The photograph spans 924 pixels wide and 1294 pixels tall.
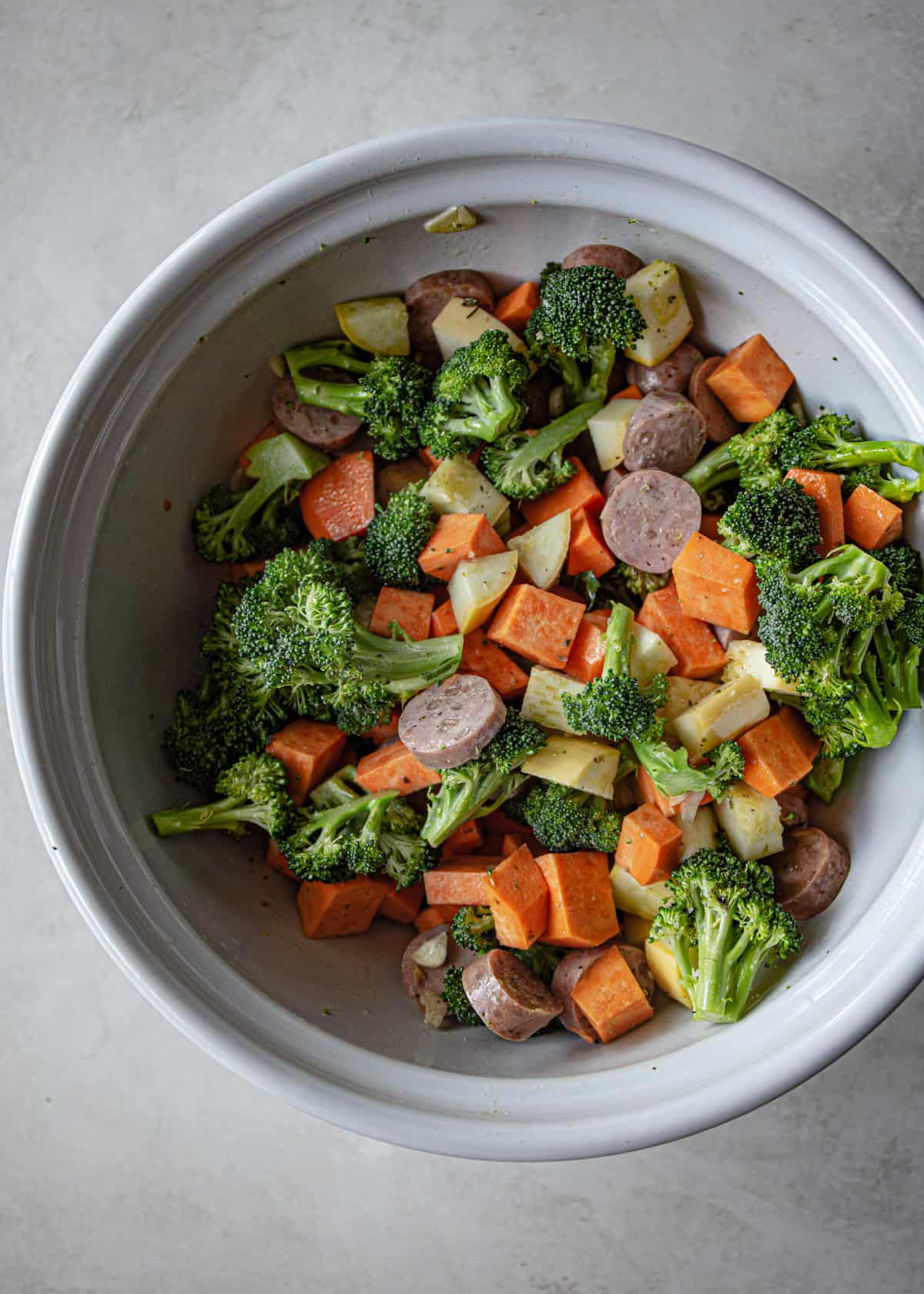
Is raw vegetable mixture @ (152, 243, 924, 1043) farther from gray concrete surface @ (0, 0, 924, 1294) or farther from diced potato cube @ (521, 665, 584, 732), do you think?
gray concrete surface @ (0, 0, 924, 1294)

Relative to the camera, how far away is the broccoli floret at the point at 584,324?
233 cm

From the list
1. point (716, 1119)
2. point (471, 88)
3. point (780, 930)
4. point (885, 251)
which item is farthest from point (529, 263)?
point (716, 1119)

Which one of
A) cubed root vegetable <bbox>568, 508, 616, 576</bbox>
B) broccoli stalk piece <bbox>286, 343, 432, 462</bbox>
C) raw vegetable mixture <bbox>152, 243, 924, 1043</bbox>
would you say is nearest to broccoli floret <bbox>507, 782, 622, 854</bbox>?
raw vegetable mixture <bbox>152, 243, 924, 1043</bbox>

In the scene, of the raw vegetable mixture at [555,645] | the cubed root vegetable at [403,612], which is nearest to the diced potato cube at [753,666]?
the raw vegetable mixture at [555,645]

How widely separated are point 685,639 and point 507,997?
3.37ft

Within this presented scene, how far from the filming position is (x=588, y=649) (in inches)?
98.5

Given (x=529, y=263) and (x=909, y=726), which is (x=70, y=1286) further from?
(x=529, y=263)

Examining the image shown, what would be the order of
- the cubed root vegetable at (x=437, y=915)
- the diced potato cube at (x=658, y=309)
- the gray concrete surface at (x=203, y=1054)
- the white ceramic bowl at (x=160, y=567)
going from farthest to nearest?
the gray concrete surface at (x=203, y=1054), the cubed root vegetable at (x=437, y=915), the diced potato cube at (x=658, y=309), the white ceramic bowl at (x=160, y=567)

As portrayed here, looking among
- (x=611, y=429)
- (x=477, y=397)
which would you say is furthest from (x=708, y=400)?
(x=477, y=397)

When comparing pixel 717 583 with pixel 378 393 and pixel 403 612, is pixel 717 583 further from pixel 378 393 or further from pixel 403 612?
pixel 378 393

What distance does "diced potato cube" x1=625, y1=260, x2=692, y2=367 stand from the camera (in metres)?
2.41

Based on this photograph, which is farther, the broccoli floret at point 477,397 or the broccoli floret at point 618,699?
the broccoli floret at point 477,397

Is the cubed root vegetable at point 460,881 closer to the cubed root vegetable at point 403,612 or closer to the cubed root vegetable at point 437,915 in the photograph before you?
the cubed root vegetable at point 437,915

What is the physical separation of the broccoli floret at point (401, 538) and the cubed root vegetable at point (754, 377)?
848 mm
